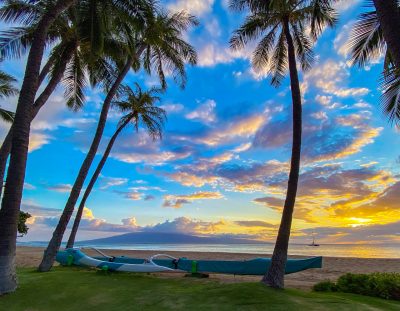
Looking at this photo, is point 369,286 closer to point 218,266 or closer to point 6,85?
point 218,266

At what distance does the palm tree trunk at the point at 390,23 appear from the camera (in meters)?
5.76

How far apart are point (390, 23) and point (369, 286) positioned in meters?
6.80

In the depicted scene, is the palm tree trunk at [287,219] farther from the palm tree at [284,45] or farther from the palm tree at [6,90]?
the palm tree at [6,90]

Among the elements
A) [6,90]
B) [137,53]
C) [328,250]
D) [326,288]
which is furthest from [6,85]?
[328,250]

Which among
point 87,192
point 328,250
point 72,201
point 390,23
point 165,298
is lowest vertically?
point 165,298

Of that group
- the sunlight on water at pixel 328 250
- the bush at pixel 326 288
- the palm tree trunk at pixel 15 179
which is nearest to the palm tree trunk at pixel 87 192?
the palm tree trunk at pixel 15 179

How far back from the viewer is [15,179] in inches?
356

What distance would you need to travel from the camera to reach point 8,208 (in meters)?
8.88

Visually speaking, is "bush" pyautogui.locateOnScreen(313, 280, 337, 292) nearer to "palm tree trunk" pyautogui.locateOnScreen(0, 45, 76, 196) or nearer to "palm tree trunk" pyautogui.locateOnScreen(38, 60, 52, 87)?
"palm tree trunk" pyautogui.locateOnScreen(0, 45, 76, 196)

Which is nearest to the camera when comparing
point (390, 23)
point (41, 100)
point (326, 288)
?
point (390, 23)

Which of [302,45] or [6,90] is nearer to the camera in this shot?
[302,45]

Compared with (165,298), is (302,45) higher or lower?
higher

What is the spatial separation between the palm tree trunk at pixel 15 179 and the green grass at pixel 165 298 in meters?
0.69

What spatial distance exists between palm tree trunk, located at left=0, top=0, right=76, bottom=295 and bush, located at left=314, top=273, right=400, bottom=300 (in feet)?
27.8
